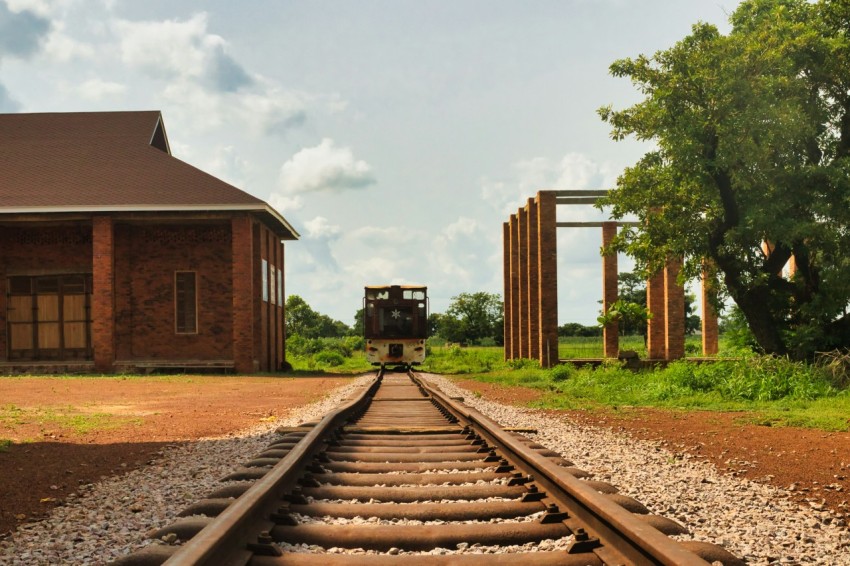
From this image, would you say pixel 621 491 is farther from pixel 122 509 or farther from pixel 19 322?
pixel 19 322

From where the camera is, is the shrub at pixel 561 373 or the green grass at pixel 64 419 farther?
the shrub at pixel 561 373

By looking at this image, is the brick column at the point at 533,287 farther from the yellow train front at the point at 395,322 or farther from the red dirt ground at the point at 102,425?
the red dirt ground at the point at 102,425

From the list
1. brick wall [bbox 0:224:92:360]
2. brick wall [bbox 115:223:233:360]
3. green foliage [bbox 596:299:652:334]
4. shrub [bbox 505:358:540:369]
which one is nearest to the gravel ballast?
shrub [bbox 505:358:540:369]

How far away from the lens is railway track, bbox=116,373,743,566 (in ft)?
11.2

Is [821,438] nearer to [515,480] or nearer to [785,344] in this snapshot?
[515,480]

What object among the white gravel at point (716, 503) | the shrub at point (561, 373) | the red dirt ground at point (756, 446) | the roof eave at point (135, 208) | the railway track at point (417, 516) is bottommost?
the shrub at point (561, 373)

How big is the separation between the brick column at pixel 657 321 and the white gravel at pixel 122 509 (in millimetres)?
22577

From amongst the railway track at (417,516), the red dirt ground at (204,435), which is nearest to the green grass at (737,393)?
the red dirt ground at (204,435)

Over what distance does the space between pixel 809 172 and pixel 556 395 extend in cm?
672

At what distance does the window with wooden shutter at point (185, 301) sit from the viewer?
26.9 metres

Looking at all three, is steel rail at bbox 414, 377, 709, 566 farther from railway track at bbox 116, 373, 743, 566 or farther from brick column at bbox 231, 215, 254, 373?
brick column at bbox 231, 215, 254, 373

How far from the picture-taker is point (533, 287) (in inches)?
1159

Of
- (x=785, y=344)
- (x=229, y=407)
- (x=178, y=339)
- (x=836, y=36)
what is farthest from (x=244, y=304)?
(x=836, y=36)

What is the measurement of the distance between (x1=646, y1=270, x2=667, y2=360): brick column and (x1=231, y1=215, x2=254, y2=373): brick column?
13.6 meters
